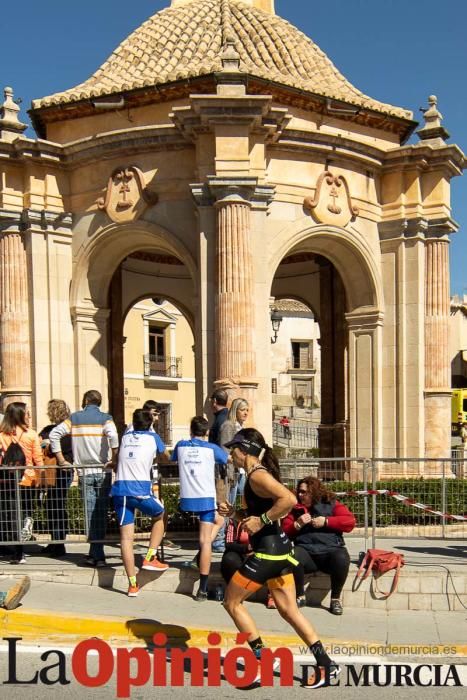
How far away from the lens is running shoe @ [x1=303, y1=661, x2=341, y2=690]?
5.66m

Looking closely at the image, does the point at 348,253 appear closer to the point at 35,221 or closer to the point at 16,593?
the point at 35,221

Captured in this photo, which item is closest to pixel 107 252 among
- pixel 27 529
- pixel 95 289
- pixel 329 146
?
pixel 95 289

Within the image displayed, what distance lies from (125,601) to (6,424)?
2609 millimetres

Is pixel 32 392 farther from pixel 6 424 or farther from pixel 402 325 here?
pixel 402 325

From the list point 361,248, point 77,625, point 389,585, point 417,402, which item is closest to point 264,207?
point 361,248

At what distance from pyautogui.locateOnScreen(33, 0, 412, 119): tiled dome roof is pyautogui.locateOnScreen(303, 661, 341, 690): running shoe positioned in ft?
38.0

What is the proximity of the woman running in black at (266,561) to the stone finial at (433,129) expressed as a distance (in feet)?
41.5

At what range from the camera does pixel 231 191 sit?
13.5m

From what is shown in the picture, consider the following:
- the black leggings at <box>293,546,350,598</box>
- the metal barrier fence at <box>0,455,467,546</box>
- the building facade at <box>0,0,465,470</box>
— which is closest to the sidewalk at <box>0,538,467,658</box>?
the black leggings at <box>293,546,350,598</box>

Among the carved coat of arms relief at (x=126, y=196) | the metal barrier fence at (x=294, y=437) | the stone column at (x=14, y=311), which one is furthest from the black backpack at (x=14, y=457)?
the metal barrier fence at (x=294, y=437)

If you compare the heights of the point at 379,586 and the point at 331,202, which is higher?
the point at 331,202

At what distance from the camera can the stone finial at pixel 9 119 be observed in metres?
15.8

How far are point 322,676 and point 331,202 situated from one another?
11074mm

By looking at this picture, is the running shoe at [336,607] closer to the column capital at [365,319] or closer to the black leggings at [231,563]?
the black leggings at [231,563]
